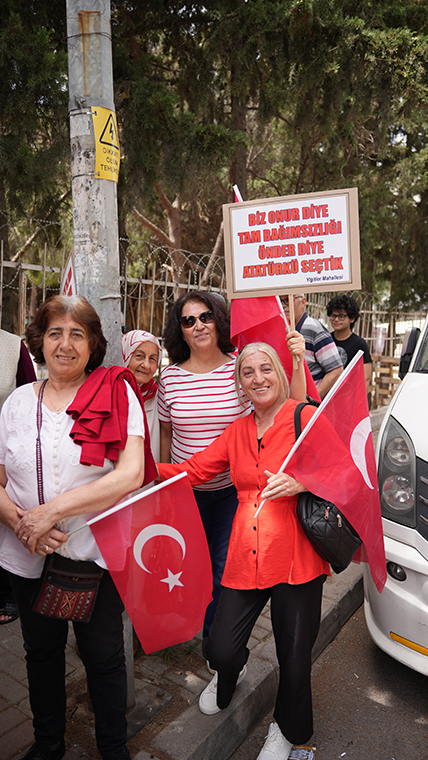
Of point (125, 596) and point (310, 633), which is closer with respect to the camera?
point (125, 596)

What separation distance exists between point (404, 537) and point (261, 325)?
4.43 feet

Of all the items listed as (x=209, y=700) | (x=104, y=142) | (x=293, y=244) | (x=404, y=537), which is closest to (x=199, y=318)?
(x=293, y=244)

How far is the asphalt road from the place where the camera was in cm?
262

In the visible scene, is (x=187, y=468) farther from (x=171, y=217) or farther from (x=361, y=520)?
(x=171, y=217)

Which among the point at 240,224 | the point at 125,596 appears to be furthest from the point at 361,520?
the point at 240,224

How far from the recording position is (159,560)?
89.5 inches

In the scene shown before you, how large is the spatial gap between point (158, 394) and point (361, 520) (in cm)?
127

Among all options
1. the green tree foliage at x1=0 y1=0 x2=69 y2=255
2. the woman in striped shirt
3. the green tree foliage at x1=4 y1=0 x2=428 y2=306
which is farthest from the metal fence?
the woman in striped shirt

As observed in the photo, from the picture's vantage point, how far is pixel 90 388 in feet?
6.98

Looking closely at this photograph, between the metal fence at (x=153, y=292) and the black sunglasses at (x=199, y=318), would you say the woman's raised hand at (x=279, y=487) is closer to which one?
the black sunglasses at (x=199, y=318)

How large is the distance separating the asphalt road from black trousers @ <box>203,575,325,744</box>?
336 millimetres

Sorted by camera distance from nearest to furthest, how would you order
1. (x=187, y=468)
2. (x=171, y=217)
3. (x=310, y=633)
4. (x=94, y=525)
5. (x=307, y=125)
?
(x=94, y=525), (x=310, y=633), (x=187, y=468), (x=307, y=125), (x=171, y=217)

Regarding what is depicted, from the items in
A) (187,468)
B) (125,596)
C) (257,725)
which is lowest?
(257,725)

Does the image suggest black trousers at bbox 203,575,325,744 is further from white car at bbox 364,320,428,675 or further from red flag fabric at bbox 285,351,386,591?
white car at bbox 364,320,428,675
